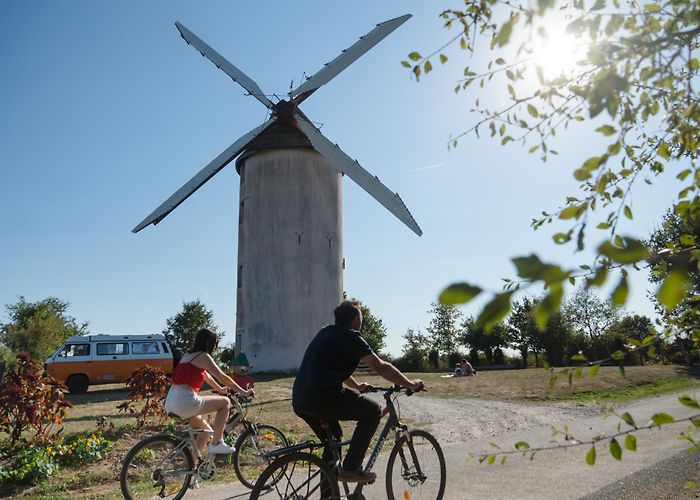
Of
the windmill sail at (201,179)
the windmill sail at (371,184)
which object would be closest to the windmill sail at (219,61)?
the windmill sail at (201,179)

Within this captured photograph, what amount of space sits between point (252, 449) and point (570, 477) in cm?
386

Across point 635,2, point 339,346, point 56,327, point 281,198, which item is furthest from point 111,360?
point 56,327

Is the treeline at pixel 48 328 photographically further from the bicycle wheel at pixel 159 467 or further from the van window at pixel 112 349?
the bicycle wheel at pixel 159 467

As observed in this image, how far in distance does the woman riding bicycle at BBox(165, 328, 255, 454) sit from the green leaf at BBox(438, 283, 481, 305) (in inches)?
201

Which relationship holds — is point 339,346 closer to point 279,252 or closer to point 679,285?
point 679,285

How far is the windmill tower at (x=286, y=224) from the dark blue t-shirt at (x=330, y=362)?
21486 mm

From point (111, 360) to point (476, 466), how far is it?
17.1 m

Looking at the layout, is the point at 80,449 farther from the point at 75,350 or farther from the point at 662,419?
the point at 75,350

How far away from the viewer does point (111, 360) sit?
2038 cm

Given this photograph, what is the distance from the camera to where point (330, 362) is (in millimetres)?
4738

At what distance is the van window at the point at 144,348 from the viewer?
20828mm

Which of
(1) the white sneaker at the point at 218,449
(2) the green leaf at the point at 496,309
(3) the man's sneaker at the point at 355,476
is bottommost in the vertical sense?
(3) the man's sneaker at the point at 355,476

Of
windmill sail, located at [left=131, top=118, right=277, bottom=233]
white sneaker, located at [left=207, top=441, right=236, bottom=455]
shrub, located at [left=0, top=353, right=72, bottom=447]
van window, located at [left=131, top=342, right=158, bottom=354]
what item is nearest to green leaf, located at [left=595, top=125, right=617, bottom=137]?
white sneaker, located at [left=207, top=441, right=236, bottom=455]

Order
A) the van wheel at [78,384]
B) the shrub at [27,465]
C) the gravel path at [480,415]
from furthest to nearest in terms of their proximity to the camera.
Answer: the van wheel at [78,384] → the gravel path at [480,415] → the shrub at [27,465]
